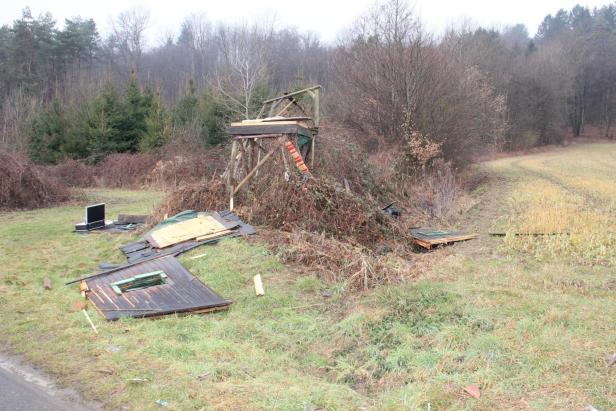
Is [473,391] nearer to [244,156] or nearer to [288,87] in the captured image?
[244,156]

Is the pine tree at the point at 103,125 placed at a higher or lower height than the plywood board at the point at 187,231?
higher

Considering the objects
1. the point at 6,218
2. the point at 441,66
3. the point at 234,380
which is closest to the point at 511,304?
the point at 234,380

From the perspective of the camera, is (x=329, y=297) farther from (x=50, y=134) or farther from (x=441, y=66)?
(x=50, y=134)

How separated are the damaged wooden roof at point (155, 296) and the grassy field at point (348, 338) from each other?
222 mm

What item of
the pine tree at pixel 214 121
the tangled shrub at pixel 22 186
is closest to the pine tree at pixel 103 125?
the pine tree at pixel 214 121

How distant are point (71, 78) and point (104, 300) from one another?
1736 inches

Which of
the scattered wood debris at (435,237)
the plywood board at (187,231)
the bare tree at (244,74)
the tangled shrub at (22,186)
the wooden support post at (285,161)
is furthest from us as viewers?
the bare tree at (244,74)

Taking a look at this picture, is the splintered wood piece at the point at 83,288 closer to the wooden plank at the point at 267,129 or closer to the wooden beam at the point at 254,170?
the wooden beam at the point at 254,170

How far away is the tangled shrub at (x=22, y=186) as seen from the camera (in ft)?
50.7

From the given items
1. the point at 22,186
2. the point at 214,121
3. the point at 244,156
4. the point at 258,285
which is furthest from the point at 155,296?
the point at 214,121

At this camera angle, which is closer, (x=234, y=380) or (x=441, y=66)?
(x=234, y=380)

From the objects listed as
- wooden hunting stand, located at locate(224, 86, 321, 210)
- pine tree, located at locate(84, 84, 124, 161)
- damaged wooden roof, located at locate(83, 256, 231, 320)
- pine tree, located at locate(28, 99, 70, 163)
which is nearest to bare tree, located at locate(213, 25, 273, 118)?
pine tree, located at locate(84, 84, 124, 161)

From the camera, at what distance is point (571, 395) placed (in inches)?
147

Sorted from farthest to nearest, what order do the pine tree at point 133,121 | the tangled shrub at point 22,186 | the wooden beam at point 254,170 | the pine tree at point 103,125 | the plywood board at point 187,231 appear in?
1. the pine tree at point 133,121
2. the pine tree at point 103,125
3. the tangled shrub at point 22,186
4. the wooden beam at point 254,170
5. the plywood board at point 187,231
